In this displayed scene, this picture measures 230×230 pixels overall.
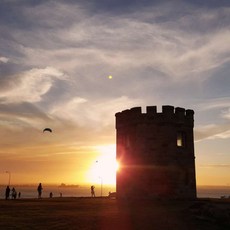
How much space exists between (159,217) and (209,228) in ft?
9.16

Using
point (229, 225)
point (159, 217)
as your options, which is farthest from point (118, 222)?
point (229, 225)

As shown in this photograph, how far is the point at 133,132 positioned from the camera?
3288 centimetres

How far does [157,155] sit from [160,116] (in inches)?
141

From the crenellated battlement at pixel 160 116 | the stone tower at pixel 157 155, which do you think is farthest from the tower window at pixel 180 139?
the crenellated battlement at pixel 160 116

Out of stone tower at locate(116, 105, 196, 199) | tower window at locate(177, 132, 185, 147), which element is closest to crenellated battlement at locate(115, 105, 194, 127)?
stone tower at locate(116, 105, 196, 199)

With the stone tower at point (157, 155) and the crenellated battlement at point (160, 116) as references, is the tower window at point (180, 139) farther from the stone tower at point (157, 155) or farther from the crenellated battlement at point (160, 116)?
the crenellated battlement at point (160, 116)

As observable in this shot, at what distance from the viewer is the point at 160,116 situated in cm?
3228

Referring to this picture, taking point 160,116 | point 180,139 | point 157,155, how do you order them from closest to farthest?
point 157,155
point 160,116
point 180,139

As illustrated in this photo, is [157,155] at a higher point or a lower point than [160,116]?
lower

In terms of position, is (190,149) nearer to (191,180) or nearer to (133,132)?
(191,180)

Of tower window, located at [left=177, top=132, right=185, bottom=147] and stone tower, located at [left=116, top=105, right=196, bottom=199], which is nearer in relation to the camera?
stone tower, located at [left=116, top=105, right=196, bottom=199]

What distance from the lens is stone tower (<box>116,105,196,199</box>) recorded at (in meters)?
31.3

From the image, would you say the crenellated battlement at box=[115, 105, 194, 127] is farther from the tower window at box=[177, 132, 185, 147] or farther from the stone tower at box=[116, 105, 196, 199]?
the tower window at box=[177, 132, 185, 147]

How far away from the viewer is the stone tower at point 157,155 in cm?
3127
